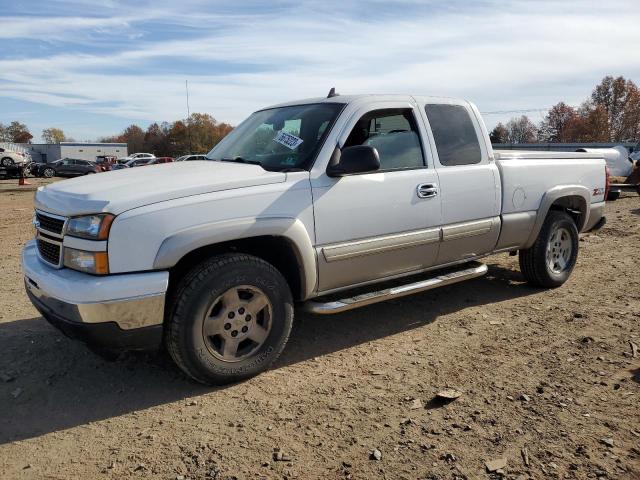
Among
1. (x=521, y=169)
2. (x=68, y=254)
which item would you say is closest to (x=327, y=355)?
(x=68, y=254)

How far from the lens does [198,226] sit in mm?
3193

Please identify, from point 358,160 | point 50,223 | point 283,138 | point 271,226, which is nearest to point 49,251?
point 50,223

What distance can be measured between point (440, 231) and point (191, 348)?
88.6 inches

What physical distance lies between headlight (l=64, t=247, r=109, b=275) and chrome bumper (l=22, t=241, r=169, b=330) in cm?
4

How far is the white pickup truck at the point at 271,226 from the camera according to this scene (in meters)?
3.08

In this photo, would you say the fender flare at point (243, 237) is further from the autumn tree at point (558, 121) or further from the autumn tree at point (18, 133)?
the autumn tree at point (18, 133)

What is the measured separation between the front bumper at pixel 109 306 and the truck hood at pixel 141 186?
404mm

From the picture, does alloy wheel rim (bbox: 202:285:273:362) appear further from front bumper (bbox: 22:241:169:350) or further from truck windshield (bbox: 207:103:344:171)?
truck windshield (bbox: 207:103:344:171)

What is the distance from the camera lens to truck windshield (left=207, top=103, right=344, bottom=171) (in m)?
3.89

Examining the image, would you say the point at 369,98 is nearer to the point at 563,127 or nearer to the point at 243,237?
the point at 243,237

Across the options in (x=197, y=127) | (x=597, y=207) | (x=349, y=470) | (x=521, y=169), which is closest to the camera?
(x=349, y=470)

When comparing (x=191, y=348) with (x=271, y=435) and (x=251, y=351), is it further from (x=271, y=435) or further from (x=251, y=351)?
(x=271, y=435)

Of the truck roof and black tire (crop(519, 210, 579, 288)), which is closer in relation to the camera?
the truck roof

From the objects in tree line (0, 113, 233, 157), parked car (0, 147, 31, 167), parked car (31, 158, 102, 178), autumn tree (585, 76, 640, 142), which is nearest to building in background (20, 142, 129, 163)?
tree line (0, 113, 233, 157)
